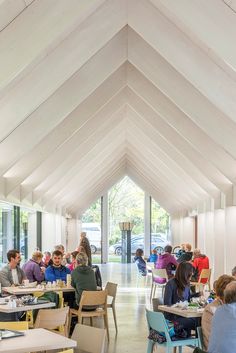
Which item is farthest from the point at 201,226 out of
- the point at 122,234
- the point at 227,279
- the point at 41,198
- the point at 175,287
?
the point at 227,279

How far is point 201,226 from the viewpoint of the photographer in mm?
21016

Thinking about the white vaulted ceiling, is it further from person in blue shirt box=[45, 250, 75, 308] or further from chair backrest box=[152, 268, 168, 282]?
chair backrest box=[152, 268, 168, 282]

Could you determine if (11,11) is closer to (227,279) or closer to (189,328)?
(227,279)

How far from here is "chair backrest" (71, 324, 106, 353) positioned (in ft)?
16.6

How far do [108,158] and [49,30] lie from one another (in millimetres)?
15616

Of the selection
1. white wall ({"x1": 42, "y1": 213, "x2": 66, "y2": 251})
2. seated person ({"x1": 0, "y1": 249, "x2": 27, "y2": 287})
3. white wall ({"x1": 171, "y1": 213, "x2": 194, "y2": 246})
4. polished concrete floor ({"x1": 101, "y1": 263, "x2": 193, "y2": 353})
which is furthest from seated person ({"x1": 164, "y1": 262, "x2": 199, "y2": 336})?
white wall ({"x1": 171, "y1": 213, "x2": 194, "y2": 246})

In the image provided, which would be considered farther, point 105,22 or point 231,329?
point 105,22

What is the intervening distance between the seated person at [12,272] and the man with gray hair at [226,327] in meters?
4.54

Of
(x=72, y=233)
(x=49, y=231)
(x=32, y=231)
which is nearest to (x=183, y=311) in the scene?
(x=32, y=231)

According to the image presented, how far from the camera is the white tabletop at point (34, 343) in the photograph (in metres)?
5.05

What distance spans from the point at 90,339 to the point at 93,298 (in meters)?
4.02

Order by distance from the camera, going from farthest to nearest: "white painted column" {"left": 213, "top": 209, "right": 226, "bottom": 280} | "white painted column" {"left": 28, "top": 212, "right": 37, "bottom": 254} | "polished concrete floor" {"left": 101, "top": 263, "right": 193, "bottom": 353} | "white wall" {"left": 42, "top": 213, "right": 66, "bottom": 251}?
"white wall" {"left": 42, "top": 213, "right": 66, "bottom": 251}
"white painted column" {"left": 28, "top": 212, "right": 37, "bottom": 254}
"white painted column" {"left": 213, "top": 209, "right": 226, "bottom": 280}
"polished concrete floor" {"left": 101, "top": 263, "right": 193, "bottom": 353}

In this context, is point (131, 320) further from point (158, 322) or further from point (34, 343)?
point (34, 343)

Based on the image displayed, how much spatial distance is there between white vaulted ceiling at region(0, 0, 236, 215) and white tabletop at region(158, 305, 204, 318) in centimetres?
306
